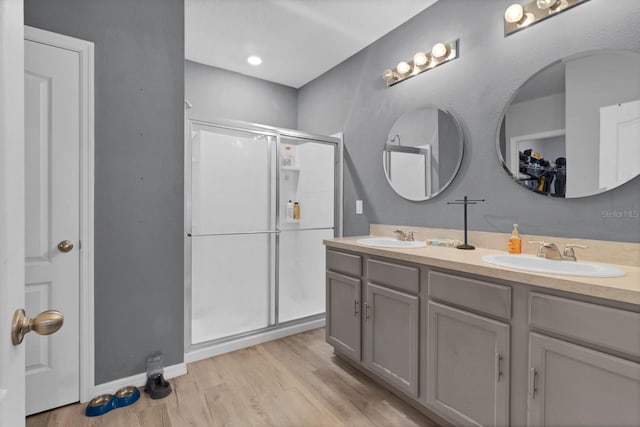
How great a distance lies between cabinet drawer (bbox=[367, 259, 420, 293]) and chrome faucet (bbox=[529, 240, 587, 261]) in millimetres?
635

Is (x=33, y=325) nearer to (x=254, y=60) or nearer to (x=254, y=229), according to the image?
(x=254, y=229)

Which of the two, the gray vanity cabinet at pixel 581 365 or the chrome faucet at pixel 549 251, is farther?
the chrome faucet at pixel 549 251

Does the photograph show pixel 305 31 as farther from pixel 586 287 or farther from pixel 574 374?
pixel 574 374

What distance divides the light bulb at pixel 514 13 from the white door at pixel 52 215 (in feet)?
8.15

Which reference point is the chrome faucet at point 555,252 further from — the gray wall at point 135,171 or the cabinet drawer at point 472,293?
the gray wall at point 135,171

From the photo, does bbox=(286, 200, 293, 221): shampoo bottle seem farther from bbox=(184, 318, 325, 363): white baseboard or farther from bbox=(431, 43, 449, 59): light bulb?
bbox=(431, 43, 449, 59): light bulb

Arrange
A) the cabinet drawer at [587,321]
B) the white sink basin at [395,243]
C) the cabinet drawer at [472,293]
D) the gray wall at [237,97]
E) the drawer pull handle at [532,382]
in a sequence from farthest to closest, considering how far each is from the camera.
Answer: the gray wall at [237,97] < the white sink basin at [395,243] < the cabinet drawer at [472,293] < the drawer pull handle at [532,382] < the cabinet drawer at [587,321]

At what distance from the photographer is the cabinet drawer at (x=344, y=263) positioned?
219 cm

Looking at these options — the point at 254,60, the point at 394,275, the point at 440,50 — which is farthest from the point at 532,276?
the point at 254,60

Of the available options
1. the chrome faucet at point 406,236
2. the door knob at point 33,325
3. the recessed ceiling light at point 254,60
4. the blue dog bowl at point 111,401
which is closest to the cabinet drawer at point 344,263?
the chrome faucet at point 406,236

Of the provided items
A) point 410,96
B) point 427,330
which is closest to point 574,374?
point 427,330

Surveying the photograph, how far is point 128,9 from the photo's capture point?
2.01 m

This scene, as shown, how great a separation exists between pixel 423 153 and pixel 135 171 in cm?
202

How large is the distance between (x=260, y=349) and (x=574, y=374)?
210 centimetres
